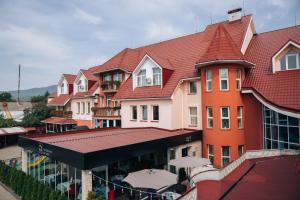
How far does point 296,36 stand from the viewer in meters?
21.0

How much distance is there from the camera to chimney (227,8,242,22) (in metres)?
26.3

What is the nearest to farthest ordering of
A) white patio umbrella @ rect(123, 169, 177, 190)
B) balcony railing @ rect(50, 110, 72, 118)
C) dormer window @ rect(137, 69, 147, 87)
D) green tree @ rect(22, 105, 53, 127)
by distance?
white patio umbrella @ rect(123, 169, 177, 190) < dormer window @ rect(137, 69, 147, 87) < balcony railing @ rect(50, 110, 72, 118) < green tree @ rect(22, 105, 53, 127)

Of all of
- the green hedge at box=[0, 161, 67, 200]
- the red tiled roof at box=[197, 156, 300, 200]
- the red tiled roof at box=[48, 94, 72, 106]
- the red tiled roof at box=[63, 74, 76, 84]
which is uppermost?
the red tiled roof at box=[63, 74, 76, 84]

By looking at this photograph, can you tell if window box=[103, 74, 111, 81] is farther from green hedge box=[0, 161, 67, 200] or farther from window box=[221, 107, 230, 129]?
window box=[221, 107, 230, 129]

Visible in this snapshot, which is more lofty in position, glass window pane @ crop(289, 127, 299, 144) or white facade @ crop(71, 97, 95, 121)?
white facade @ crop(71, 97, 95, 121)

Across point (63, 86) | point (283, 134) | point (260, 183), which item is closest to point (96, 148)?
point (260, 183)

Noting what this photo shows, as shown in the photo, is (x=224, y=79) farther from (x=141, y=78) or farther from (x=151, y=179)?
(x=151, y=179)

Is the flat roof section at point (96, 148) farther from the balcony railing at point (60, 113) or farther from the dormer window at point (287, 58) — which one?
the balcony railing at point (60, 113)

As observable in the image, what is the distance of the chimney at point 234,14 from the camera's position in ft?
86.4

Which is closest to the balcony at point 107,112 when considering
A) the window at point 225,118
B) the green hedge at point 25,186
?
the green hedge at point 25,186

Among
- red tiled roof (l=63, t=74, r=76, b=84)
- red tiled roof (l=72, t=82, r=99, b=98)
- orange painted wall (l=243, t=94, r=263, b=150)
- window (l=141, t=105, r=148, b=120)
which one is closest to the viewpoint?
orange painted wall (l=243, t=94, r=263, b=150)

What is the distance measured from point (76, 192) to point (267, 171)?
13.4m

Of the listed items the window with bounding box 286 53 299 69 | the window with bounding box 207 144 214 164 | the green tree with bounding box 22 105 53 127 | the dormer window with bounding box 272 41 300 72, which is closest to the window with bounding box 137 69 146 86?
the window with bounding box 207 144 214 164

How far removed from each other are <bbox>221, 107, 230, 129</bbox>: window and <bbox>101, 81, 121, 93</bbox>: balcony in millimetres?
14765
